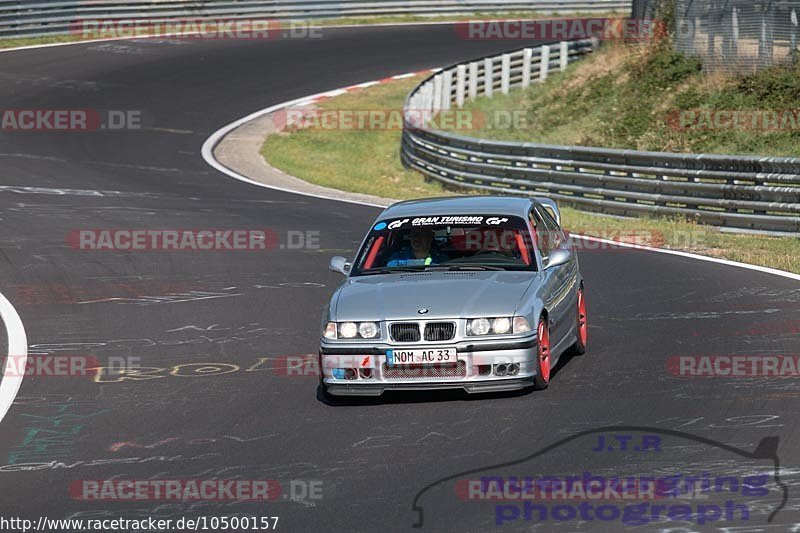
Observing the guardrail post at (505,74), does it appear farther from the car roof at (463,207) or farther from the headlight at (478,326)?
the headlight at (478,326)

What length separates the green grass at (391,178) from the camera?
17.7m

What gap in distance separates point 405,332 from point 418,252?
136cm

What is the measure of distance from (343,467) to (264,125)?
85.4 ft

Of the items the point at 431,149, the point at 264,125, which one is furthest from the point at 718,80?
the point at 264,125

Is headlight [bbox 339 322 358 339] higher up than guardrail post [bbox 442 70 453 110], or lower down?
higher up

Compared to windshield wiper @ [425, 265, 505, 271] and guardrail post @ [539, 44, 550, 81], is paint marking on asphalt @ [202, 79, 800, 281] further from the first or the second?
windshield wiper @ [425, 265, 505, 271]

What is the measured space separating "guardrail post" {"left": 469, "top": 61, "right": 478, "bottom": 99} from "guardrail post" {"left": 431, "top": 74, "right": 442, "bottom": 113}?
5.99 feet

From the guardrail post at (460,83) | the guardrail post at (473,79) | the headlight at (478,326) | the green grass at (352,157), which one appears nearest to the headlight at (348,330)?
the headlight at (478,326)

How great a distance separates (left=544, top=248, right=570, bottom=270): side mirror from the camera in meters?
10.7

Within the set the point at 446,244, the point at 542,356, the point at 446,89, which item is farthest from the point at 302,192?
the point at 542,356

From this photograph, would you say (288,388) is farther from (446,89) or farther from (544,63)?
(544,63)

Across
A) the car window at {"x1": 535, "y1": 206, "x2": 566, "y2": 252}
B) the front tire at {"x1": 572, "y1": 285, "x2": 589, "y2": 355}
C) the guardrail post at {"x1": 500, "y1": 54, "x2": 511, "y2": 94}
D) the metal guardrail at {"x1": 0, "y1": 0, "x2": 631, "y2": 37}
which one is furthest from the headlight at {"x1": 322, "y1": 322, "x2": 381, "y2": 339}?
the metal guardrail at {"x1": 0, "y1": 0, "x2": 631, "y2": 37}

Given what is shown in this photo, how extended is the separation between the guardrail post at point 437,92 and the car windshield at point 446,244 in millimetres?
23026

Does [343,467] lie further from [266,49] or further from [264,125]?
[266,49]
